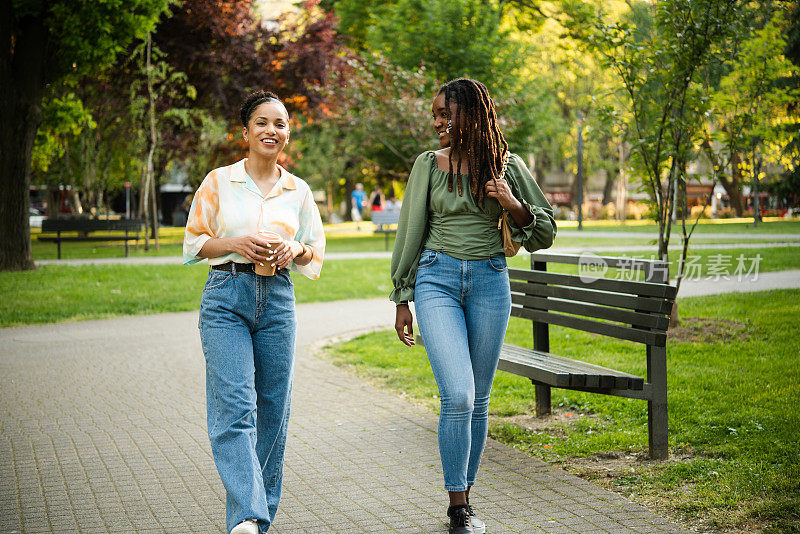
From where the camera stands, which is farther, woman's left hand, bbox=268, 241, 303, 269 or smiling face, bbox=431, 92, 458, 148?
smiling face, bbox=431, 92, 458, 148

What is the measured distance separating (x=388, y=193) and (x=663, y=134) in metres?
46.3

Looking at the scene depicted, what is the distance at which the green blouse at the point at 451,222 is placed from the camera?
3.93m

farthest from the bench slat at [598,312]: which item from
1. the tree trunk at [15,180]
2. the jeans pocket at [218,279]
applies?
the tree trunk at [15,180]

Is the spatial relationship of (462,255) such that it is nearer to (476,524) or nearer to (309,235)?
(309,235)

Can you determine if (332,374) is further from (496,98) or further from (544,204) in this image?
(496,98)

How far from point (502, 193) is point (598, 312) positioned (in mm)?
2098

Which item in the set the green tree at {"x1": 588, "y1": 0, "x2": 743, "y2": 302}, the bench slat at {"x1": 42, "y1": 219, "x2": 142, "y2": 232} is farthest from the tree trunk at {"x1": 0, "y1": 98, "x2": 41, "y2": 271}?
the green tree at {"x1": 588, "y1": 0, "x2": 743, "y2": 302}

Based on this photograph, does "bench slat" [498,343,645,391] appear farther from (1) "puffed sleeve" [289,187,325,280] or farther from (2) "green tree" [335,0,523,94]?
(2) "green tree" [335,0,523,94]

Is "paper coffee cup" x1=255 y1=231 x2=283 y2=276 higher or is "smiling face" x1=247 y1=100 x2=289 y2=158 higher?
"smiling face" x1=247 y1=100 x2=289 y2=158

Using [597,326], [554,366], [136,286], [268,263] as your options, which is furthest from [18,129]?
[268,263]

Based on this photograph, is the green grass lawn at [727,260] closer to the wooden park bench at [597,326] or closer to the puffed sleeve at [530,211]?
the wooden park bench at [597,326]

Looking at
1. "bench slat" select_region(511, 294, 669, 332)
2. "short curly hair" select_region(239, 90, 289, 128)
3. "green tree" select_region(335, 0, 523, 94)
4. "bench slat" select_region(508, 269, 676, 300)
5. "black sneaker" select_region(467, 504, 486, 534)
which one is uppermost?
"green tree" select_region(335, 0, 523, 94)

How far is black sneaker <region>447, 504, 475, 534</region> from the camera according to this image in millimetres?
3875

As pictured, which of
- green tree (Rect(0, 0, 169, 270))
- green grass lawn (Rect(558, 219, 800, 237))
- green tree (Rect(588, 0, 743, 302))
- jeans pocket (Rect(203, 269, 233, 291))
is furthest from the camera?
green grass lawn (Rect(558, 219, 800, 237))
